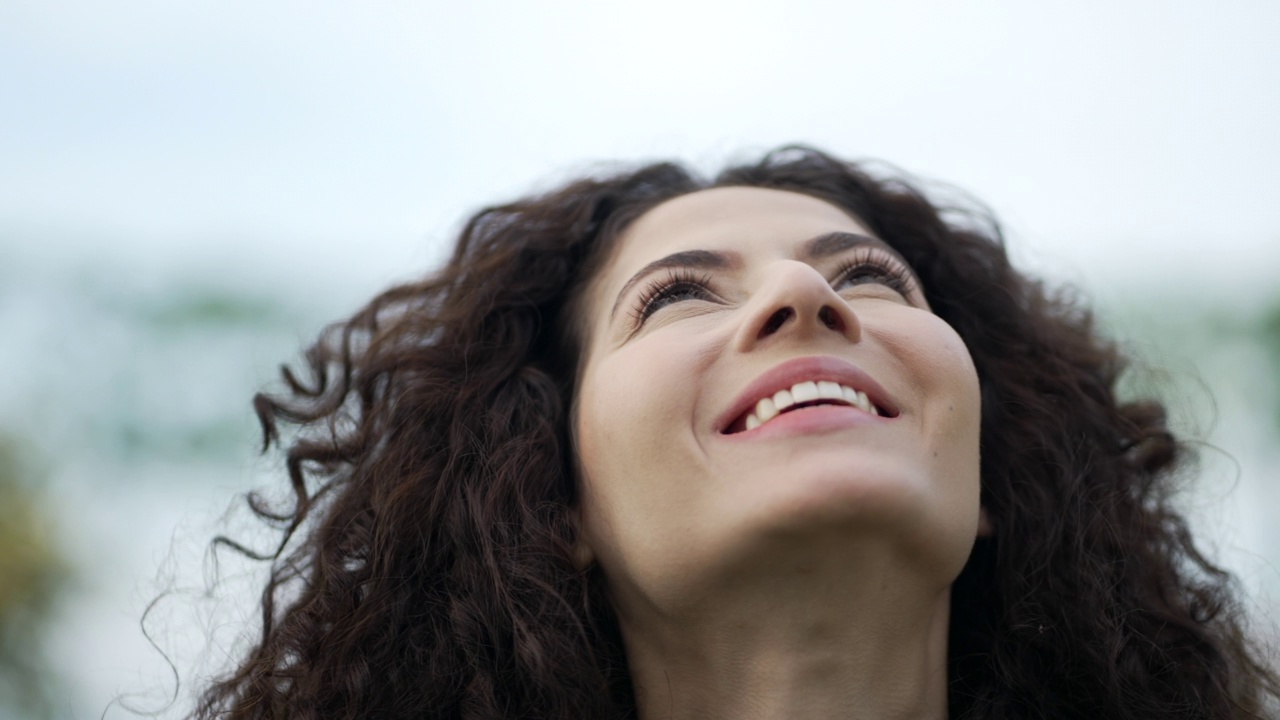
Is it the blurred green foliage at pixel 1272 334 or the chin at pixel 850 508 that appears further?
the blurred green foliage at pixel 1272 334

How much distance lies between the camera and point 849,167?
159 inches

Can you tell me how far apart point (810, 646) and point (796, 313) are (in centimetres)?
81

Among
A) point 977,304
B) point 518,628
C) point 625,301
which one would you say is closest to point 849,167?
point 977,304

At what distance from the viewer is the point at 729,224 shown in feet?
10.5

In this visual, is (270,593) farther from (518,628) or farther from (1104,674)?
(1104,674)

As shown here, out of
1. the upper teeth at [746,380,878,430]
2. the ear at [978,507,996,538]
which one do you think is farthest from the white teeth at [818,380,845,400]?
the ear at [978,507,996,538]

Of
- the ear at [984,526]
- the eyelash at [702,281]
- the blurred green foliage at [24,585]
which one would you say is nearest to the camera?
the eyelash at [702,281]

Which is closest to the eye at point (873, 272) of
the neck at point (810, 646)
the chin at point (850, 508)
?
the chin at point (850, 508)

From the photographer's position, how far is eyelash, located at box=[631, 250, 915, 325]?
303 centimetres

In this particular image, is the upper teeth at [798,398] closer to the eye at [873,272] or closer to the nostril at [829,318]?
the nostril at [829,318]

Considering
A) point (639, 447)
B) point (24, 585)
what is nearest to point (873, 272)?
point (639, 447)

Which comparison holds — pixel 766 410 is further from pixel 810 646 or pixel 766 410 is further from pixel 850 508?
pixel 810 646

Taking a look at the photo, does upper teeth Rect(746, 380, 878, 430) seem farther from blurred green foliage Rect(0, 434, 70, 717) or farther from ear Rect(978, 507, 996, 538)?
blurred green foliage Rect(0, 434, 70, 717)

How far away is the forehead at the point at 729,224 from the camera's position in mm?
3125
